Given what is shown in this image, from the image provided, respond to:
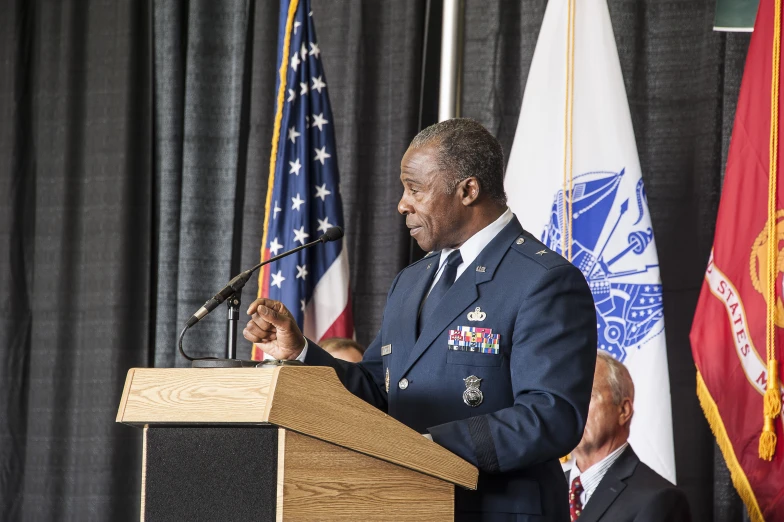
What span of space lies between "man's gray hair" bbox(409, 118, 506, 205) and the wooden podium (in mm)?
671

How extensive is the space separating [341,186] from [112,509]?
1.71m

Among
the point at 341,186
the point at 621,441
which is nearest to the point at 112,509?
the point at 341,186

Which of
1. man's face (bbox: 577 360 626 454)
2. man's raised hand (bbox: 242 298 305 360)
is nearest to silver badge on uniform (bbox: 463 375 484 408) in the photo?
man's raised hand (bbox: 242 298 305 360)

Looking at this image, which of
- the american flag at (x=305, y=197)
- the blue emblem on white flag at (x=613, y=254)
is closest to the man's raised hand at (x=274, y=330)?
the blue emblem on white flag at (x=613, y=254)

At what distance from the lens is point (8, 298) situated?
181 inches

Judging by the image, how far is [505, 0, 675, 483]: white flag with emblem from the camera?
131 inches

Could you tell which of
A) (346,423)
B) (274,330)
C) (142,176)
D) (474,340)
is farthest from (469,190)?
(142,176)

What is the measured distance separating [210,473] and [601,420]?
5.69 ft

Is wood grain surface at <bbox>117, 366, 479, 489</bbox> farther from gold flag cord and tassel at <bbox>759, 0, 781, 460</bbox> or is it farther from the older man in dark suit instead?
gold flag cord and tassel at <bbox>759, 0, 781, 460</bbox>

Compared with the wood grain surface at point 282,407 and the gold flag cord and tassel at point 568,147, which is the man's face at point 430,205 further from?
the gold flag cord and tassel at point 568,147

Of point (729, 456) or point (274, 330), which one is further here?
point (729, 456)

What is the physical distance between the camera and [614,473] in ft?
9.46

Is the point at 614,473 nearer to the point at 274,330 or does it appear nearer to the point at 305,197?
the point at 274,330

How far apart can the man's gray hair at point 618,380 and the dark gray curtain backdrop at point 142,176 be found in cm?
127
